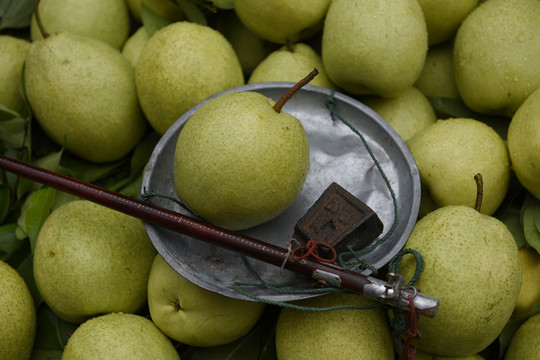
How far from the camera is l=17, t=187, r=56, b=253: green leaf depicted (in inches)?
60.9

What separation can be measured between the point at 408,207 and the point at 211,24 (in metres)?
1.00

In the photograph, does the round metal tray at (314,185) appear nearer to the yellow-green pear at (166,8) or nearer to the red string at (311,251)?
the red string at (311,251)

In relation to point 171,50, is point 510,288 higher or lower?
lower

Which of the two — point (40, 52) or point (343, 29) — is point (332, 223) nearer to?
point (343, 29)

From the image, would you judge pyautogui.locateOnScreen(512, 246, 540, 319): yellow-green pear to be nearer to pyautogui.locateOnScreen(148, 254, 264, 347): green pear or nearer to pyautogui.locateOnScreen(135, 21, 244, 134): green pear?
pyautogui.locateOnScreen(148, 254, 264, 347): green pear

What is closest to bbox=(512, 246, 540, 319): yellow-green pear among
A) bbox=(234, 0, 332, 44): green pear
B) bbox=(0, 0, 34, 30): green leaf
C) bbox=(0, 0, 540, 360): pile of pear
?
bbox=(0, 0, 540, 360): pile of pear

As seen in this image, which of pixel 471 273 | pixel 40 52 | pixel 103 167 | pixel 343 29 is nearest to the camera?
pixel 471 273

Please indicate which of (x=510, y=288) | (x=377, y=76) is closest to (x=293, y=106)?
(x=377, y=76)

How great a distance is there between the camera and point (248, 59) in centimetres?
183

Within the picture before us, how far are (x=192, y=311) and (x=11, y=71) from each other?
107 cm

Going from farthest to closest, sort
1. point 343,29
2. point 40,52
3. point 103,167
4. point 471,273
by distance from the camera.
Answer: point 103,167, point 40,52, point 343,29, point 471,273

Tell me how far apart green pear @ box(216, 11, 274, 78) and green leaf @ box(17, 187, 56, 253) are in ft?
2.59

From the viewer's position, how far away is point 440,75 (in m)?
1.72

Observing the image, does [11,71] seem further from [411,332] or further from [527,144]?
[527,144]
